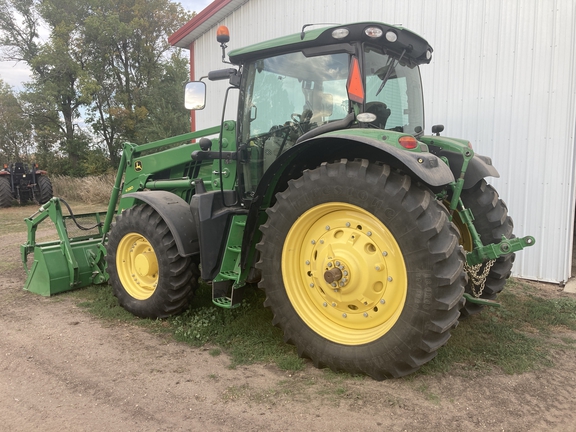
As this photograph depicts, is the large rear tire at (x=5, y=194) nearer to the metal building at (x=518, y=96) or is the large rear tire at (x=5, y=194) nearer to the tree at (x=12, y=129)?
the tree at (x=12, y=129)

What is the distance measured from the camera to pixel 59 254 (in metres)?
5.12

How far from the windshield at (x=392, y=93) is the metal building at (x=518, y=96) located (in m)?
2.13

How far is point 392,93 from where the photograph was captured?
368 cm

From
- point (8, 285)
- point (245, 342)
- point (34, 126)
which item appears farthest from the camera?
point (34, 126)

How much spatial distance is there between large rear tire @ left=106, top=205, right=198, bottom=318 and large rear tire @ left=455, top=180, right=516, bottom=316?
8.37 feet

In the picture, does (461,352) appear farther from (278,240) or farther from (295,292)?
(278,240)

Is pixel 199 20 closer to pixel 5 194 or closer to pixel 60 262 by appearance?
pixel 60 262

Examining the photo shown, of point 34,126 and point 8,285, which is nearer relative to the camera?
point 8,285

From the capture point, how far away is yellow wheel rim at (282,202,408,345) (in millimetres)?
2945

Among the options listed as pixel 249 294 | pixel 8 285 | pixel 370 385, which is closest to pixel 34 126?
pixel 8 285

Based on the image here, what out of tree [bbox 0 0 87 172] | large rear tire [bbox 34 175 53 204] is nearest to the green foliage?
tree [bbox 0 0 87 172]

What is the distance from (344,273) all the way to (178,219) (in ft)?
5.90

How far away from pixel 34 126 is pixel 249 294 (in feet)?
81.3

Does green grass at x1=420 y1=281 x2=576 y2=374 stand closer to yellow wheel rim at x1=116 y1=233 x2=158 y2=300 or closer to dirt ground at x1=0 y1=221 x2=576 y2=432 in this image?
dirt ground at x1=0 y1=221 x2=576 y2=432
